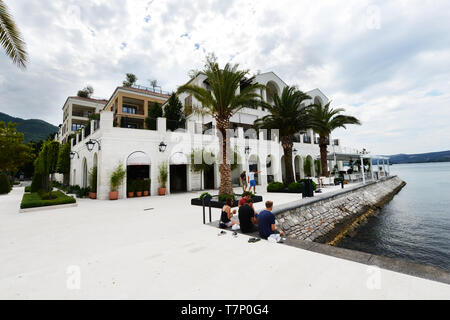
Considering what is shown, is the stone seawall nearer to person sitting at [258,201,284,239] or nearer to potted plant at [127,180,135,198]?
person sitting at [258,201,284,239]

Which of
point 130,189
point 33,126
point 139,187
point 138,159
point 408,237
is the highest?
point 33,126

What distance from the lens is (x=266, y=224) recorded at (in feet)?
14.9

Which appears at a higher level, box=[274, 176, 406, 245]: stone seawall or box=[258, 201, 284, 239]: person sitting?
box=[258, 201, 284, 239]: person sitting

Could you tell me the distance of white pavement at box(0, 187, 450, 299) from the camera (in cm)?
250

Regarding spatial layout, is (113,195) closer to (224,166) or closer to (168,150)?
(168,150)

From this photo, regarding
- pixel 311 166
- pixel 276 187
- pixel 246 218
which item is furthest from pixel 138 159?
pixel 311 166

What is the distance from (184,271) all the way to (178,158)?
44.8 ft

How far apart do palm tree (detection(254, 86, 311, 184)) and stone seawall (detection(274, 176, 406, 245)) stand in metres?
4.14

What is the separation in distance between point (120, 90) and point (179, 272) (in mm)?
33204

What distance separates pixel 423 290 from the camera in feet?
8.01

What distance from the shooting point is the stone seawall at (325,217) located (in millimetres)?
7193

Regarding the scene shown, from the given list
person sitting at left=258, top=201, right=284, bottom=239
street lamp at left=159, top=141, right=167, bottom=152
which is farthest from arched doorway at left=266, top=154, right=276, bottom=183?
person sitting at left=258, top=201, right=284, bottom=239

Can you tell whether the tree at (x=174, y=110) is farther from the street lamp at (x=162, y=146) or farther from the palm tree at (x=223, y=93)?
the palm tree at (x=223, y=93)
